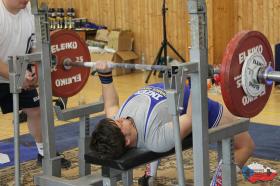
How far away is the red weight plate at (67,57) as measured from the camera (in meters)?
3.44

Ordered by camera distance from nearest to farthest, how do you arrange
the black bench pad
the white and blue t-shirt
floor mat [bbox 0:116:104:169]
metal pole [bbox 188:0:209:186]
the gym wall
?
metal pole [bbox 188:0:209:186], the black bench pad, the white and blue t-shirt, floor mat [bbox 0:116:104:169], the gym wall

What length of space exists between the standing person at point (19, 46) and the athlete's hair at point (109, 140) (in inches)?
35.5

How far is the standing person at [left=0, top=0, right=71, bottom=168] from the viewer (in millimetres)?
3604

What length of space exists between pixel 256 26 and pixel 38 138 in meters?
4.33

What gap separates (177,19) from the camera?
8086 mm

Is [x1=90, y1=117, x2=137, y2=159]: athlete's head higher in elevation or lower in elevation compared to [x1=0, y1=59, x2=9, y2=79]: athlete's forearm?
lower

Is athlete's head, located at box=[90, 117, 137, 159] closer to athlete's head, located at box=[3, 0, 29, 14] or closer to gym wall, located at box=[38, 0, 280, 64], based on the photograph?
athlete's head, located at box=[3, 0, 29, 14]

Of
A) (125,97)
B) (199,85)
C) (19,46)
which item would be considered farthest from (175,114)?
(125,97)

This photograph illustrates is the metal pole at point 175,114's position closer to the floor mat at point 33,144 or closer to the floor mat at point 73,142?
the floor mat at point 73,142

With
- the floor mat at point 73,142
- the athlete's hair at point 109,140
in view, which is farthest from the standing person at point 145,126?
the floor mat at point 73,142

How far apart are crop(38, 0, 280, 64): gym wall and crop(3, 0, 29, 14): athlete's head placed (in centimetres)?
Result: 409

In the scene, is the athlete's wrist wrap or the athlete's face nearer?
the athlete's face

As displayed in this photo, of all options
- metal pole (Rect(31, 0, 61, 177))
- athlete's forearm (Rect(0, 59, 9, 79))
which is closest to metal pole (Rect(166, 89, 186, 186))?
metal pole (Rect(31, 0, 61, 177))

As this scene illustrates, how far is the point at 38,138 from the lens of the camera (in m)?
3.96
